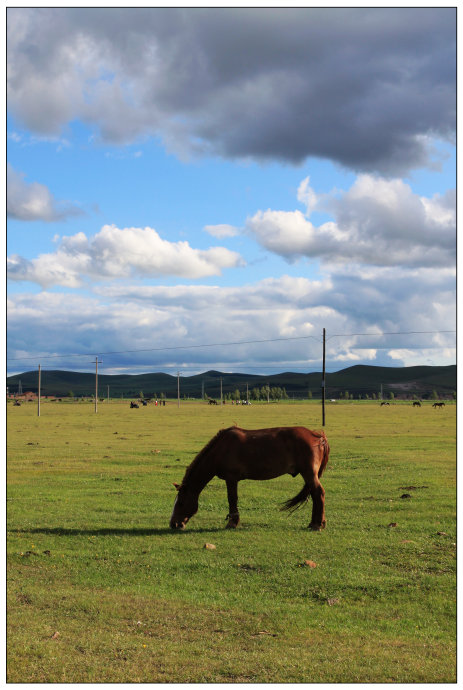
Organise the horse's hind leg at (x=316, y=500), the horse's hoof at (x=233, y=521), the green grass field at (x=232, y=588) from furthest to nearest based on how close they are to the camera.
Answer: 1. the horse's hoof at (x=233, y=521)
2. the horse's hind leg at (x=316, y=500)
3. the green grass field at (x=232, y=588)

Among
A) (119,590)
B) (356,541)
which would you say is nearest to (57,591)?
(119,590)

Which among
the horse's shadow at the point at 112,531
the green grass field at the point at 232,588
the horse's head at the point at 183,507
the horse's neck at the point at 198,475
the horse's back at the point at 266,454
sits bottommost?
the horse's shadow at the point at 112,531

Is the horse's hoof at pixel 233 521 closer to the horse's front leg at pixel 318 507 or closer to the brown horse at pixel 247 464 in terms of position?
the brown horse at pixel 247 464

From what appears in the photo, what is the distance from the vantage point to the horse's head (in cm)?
1498

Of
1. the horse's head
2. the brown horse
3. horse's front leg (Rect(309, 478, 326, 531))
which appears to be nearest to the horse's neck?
the brown horse

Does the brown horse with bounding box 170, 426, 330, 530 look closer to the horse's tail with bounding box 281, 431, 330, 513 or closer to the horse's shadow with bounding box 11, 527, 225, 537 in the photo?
the horse's tail with bounding box 281, 431, 330, 513

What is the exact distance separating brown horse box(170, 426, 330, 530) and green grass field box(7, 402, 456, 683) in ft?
1.87

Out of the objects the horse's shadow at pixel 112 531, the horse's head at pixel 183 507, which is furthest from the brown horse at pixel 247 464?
the horse's shadow at pixel 112 531

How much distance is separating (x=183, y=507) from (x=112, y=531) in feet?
6.15

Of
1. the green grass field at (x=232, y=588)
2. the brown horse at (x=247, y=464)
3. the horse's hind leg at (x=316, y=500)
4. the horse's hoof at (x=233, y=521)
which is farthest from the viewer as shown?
the horse's hoof at (x=233, y=521)

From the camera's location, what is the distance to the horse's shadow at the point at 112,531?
14727 millimetres

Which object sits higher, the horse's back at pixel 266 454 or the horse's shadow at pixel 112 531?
the horse's back at pixel 266 454

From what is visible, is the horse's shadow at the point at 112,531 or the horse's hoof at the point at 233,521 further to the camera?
the horse's hoof at the point at 233,521

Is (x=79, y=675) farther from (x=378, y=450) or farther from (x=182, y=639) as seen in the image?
(x=378, y=450)
